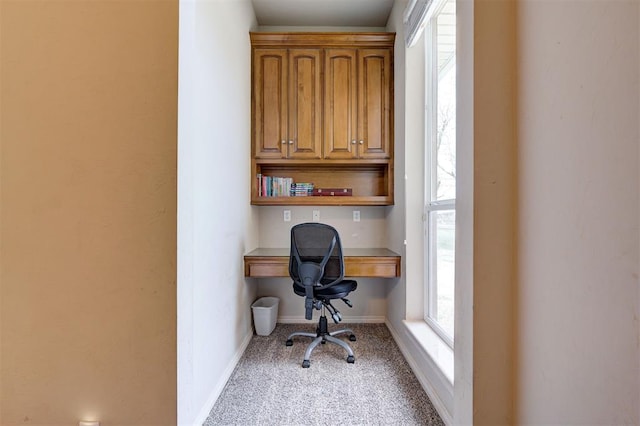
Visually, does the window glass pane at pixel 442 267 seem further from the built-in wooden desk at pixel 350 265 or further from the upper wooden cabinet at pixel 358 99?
the upper wooden cabinet at pixel 358 99

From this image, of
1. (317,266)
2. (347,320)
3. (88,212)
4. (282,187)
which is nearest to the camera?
(88,212)

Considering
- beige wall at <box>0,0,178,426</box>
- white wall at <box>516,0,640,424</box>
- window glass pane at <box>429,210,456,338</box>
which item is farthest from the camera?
window glass pane at <box>429,210,456,338</box>

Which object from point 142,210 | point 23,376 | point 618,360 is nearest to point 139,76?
point 142,210

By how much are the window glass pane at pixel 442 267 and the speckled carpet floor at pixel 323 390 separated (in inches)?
17.4

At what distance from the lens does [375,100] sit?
2.75 metres

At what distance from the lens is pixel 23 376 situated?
3.15ft

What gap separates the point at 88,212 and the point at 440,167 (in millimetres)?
1964

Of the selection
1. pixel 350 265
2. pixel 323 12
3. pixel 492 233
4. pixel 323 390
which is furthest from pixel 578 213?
pixel 323 12

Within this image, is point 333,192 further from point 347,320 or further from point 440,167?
point 347,320

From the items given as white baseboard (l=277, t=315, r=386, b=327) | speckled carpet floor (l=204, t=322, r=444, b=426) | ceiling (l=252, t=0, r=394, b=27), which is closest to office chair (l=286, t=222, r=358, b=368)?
speckled carpet floor (l=204, t=322, r=444, b=426)

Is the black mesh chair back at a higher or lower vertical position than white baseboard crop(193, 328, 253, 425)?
higher

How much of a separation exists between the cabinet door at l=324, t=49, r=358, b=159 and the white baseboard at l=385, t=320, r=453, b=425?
5.82ft

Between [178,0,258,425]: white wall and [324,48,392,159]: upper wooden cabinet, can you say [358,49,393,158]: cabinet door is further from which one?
[178,0,258,425]: white wall

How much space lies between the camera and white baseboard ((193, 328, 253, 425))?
150 cm
